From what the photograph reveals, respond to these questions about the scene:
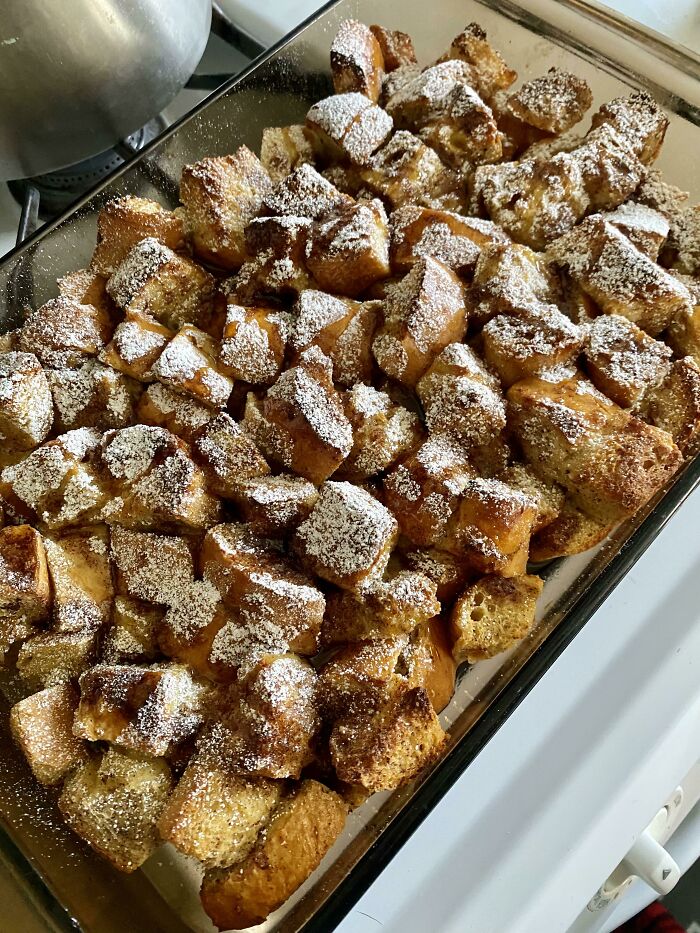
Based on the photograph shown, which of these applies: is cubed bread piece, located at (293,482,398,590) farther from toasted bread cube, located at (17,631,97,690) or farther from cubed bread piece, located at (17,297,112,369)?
cubed bread piece, located at (17,297,112,369)

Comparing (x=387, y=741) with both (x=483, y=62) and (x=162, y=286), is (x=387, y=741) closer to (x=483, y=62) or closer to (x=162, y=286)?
(x=162, y=286)

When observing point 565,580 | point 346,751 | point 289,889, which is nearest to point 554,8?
point 565,580

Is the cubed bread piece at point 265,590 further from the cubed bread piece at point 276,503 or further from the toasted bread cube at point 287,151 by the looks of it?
the toasted bread cube at point 287,151

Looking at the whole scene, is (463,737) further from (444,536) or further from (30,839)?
(30,839)

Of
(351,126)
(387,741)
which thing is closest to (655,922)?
(387,741)

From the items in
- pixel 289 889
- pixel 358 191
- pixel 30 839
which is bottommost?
pixel 30 839

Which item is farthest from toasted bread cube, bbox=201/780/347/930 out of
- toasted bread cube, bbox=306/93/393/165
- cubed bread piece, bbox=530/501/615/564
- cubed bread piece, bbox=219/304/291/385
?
toasted bread cube, bbox=306/93/393/165

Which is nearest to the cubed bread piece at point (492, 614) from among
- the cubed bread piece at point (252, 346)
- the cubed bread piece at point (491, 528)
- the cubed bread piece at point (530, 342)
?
the cubed bread piece at point (491, 528)
